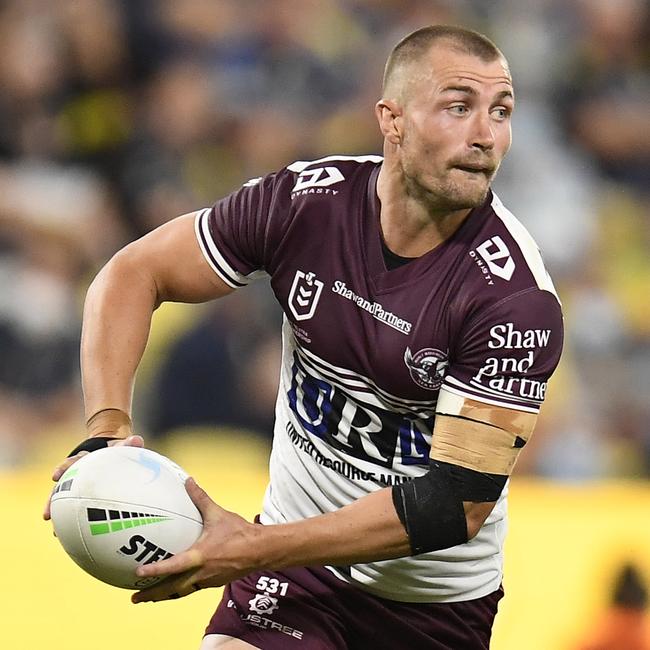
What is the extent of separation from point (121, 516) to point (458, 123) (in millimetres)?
1173

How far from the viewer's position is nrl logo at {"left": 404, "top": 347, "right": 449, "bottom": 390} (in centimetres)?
312

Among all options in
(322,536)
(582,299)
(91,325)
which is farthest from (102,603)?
(582,299)

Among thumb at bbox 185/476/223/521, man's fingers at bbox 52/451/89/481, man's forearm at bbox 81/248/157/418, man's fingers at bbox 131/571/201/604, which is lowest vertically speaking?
man's fingers at bbox 131/571/201/604

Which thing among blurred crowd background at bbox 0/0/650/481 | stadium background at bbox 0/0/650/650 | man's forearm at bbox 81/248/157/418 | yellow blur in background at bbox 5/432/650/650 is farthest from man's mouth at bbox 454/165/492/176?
blurred crowd background at bbox 0/0/650/481

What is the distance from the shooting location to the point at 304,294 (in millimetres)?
3307

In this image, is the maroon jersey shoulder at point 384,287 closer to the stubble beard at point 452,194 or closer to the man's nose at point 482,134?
the stubble beard at point 452,194

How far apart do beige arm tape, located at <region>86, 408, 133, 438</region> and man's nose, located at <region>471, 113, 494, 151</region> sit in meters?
1.08

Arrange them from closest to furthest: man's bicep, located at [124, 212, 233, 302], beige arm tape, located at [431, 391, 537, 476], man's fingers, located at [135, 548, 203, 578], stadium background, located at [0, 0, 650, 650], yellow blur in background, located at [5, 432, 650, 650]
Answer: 1. man's fingers, located at [135, 548, 203, 578]
2. beige arm tape, located at [431, 391, 537, 476]
3. man's bicep, located at [124, 212, 233, 302]
4. yellow blur in background, located at [5, 432, 650, 650]
5. stadium background, located at [0, 0, 650, 650]

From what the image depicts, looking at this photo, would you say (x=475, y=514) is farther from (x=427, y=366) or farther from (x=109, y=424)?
(x=109, y=424)

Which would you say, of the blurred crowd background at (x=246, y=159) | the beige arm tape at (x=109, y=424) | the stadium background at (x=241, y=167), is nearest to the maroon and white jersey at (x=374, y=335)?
the beige arm tape at (x=109, y=424)

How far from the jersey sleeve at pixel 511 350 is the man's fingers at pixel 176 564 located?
27.9 inches

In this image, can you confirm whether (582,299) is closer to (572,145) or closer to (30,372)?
(572,145)

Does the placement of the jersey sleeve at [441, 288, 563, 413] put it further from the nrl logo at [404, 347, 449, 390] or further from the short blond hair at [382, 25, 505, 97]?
the short blond hair at [382, 25, 505, 97]

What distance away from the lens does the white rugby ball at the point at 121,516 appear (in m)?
2.88
